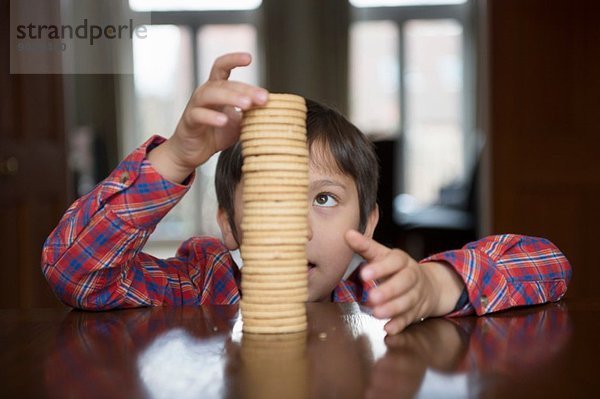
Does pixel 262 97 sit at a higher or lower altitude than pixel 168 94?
lower

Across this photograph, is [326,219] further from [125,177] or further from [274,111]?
[274,111]

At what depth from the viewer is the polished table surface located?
589 millimetres

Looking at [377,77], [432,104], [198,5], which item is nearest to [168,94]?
[198,5]

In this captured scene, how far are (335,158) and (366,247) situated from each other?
55cm

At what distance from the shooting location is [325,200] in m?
1.34

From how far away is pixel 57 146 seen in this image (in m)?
3.37

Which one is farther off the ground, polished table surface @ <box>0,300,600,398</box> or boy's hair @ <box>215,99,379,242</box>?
boy's hair @ <box>215,99,379,242</box>

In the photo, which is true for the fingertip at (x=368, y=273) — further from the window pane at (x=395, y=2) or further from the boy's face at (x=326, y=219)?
the window pane at (x=395, y=2)

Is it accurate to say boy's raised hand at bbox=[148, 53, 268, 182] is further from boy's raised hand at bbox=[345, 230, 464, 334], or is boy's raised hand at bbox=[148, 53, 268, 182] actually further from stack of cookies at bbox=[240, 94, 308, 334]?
boy's raised hand at bbox=[345, 230, 464, 334]

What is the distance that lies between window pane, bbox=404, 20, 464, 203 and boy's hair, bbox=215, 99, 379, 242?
655cm

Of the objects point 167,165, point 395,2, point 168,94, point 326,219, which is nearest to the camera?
point 167,165

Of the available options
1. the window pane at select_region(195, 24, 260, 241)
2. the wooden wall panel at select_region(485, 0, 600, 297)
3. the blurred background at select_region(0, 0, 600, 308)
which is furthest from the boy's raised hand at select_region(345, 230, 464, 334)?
the window pane at select_region(195, 24, 260, 241)

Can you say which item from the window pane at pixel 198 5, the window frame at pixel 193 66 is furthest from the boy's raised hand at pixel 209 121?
the window pane at pixel 198 5

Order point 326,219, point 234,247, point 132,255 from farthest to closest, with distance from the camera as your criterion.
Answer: point 234,247
point 326,219
point 132,255
